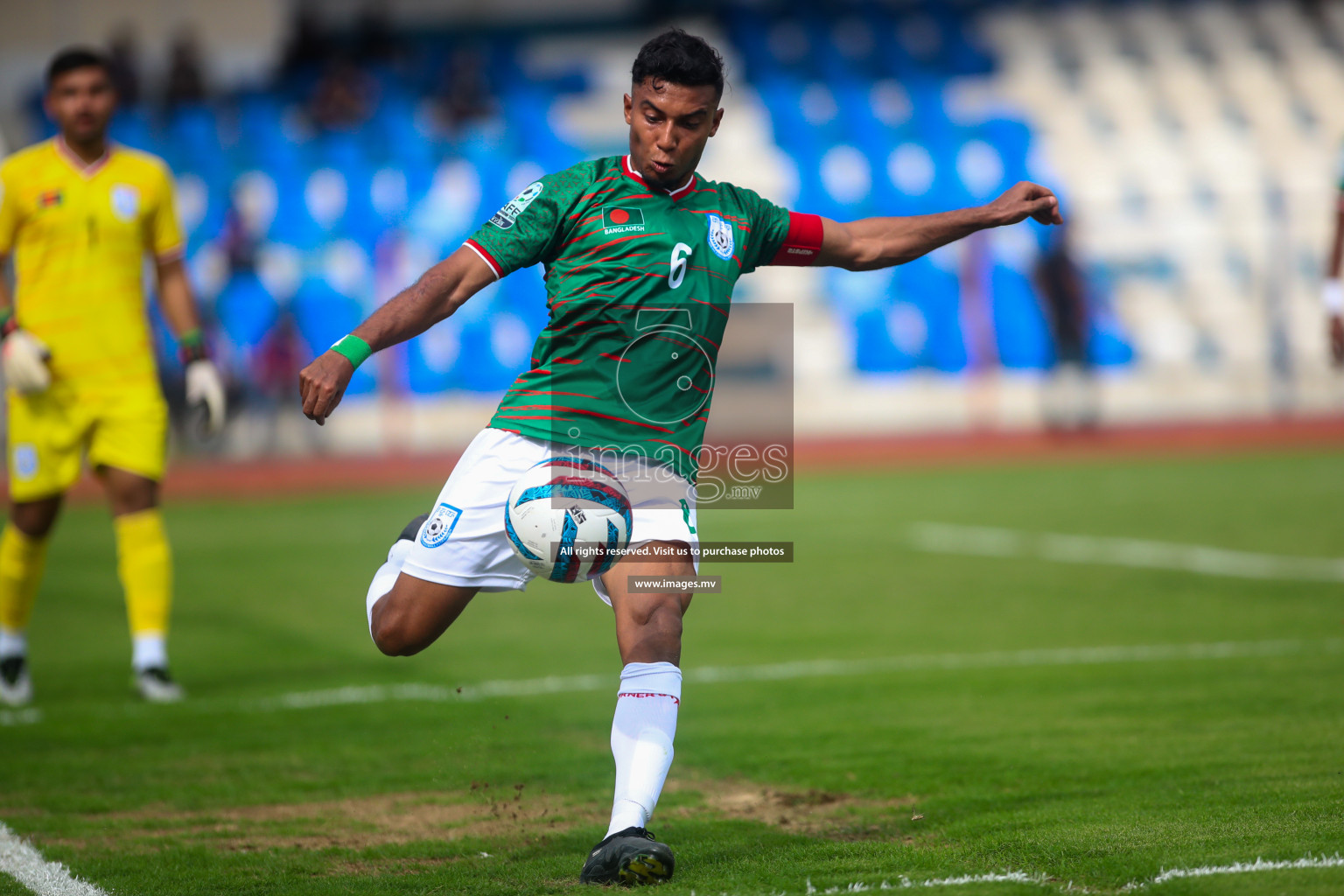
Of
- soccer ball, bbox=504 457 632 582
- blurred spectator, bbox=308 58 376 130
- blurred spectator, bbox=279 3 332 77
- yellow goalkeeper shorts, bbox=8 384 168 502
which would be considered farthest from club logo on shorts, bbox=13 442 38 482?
blurred spectator, bbox=279 3 332 77

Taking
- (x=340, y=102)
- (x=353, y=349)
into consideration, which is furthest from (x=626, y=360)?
(x=340, y=102)

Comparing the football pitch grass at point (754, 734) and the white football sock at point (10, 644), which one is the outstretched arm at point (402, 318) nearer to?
the football pitch grass at point (754, 734)

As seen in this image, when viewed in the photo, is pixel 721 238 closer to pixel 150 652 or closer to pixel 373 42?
pixel 150 652

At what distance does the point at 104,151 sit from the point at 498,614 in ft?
12.0

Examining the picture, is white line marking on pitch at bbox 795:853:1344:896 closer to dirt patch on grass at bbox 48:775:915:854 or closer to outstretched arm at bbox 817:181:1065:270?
dirt patch on grass at bbox 48:775:915:854

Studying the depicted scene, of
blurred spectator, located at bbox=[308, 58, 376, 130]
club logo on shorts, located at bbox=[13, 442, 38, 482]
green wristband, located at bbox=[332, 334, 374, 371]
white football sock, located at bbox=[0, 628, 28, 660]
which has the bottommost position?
white football sock, located at bbox=[0, 628, 28, 660]

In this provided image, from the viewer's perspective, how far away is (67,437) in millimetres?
6629

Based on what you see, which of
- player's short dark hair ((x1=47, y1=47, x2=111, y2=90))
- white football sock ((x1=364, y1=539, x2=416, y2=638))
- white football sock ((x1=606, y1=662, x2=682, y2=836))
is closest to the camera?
white football sock ((x1=606, y1=662, x2=682, y2=836))

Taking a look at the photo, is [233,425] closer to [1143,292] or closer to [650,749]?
[1143,292]

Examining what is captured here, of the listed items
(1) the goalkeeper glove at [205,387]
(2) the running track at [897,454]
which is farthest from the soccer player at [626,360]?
(2) the running track at [897,454]

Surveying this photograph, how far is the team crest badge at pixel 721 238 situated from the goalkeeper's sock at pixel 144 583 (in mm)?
3661

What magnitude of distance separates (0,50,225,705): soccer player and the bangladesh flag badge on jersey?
3232 mm

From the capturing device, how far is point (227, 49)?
23.2 meters

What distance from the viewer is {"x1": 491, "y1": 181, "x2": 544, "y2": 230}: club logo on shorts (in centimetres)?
405
